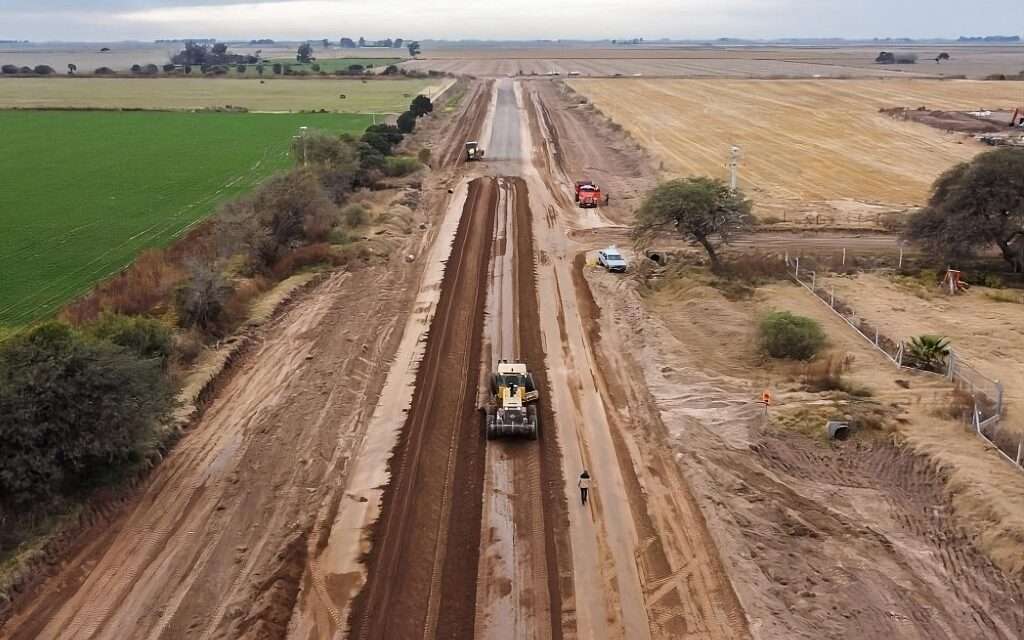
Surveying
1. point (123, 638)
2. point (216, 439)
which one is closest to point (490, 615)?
point (123, 638)

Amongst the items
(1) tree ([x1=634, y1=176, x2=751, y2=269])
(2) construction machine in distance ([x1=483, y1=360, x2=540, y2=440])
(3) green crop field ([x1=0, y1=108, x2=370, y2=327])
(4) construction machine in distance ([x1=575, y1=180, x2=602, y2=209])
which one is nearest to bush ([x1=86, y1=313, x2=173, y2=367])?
(3) green crop field ([x1=0, y1=108, x2=370, y2=327])

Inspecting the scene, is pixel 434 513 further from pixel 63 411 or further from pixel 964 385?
pixel 964 385

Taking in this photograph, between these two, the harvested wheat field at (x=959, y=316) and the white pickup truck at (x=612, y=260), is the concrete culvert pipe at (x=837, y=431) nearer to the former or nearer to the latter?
the harvested wheat field at (x=959, y=316)

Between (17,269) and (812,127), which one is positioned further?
(812,127)

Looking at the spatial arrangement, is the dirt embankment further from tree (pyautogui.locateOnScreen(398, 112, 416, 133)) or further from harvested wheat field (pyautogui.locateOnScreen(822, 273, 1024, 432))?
tree (pyautogui.locateOnScreen(398, 112, 416, 133))

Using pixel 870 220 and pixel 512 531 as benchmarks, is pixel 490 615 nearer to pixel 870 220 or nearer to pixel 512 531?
pixel 512 531

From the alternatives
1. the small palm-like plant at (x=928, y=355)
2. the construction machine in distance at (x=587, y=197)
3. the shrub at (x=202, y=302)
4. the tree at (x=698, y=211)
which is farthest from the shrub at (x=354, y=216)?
the small palm-like plant at (x=928, y=355)
